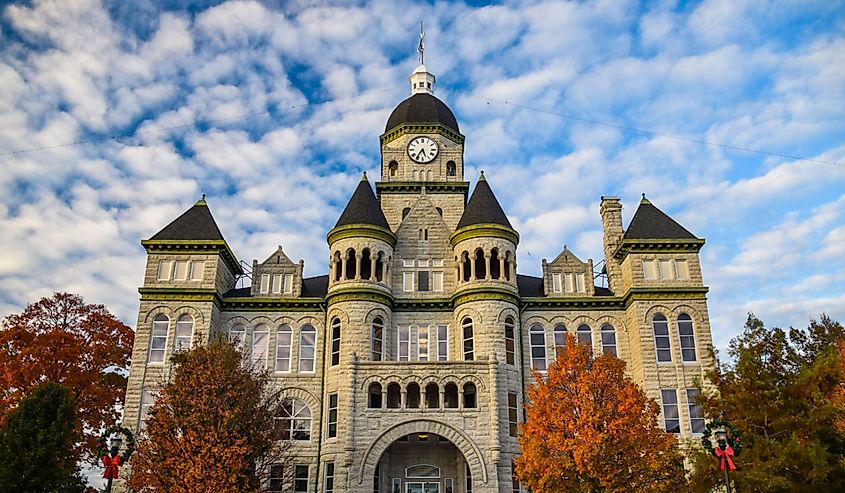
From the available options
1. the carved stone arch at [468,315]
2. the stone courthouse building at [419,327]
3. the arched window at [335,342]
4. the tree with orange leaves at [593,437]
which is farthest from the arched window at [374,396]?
the tree with orange leaves at [593,437]

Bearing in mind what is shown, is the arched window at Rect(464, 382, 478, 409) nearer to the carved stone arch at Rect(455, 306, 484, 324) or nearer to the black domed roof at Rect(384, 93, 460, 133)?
the carved stone arch at Rect(455, 306, 484, 324)

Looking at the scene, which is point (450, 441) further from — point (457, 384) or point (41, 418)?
point (41, 418)

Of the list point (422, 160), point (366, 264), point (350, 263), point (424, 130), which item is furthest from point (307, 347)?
point (424, 130)

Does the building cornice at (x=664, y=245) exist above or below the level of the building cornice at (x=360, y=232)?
below

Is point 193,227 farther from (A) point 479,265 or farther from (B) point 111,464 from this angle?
(B) point 111,464

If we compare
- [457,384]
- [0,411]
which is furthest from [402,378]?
[0,411]

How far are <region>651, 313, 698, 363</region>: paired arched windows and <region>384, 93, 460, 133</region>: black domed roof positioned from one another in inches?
776

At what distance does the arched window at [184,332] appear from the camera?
127 feet

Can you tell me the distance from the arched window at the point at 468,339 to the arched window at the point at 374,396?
5.00 meters

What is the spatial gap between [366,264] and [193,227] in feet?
33.1

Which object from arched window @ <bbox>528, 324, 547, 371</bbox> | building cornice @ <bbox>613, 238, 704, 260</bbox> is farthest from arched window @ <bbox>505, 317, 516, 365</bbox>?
building cornice @ <bbox>613, 238, 704, 260</bbox>

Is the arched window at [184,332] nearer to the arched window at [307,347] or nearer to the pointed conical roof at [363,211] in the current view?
the arched window at [307,347]

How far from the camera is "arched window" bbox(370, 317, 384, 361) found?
3862 centimetres

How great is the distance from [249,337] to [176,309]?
4184mm
